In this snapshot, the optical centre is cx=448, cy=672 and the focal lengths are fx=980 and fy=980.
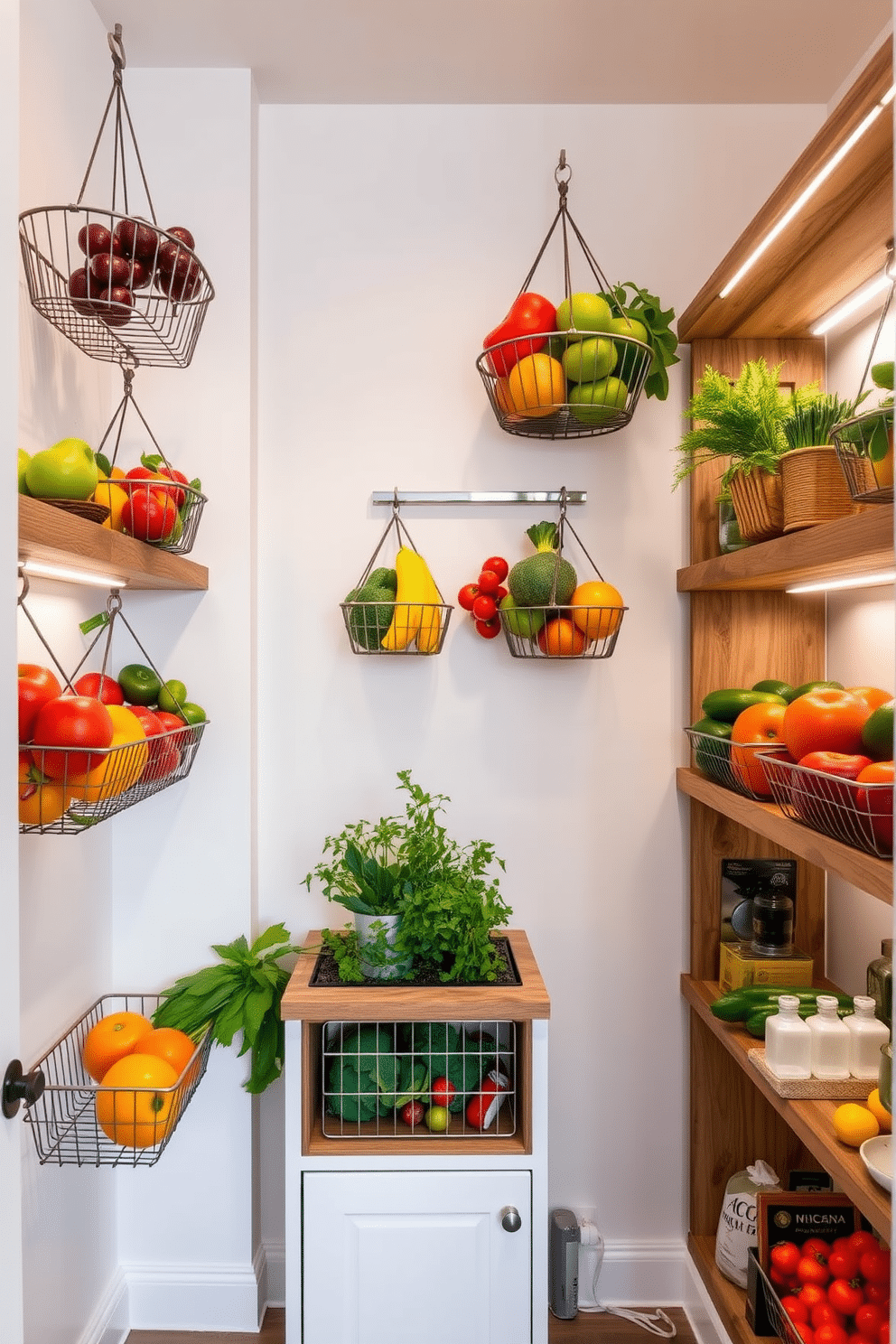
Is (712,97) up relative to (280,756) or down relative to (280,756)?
up

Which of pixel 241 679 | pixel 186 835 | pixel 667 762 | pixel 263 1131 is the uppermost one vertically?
pixel 241 679

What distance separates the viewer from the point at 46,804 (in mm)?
1363

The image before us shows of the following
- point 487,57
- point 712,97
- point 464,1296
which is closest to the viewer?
point 464,1296

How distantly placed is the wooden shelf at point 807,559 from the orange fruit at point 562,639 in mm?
284

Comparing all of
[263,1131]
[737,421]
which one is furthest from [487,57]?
[263,1131]

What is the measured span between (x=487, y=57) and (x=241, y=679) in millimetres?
1405

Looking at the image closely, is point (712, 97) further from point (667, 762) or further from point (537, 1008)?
point (537, 1008)

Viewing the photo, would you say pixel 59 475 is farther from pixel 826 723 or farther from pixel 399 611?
pixel 826 723

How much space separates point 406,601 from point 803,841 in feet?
3.03

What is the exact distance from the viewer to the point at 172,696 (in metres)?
1.92

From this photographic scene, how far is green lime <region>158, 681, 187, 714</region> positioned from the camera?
6.37 feet

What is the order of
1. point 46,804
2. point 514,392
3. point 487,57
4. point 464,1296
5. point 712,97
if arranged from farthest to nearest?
point 712,97 → point 487,57 → point 514,392 → point 464,1296 → point 46,804

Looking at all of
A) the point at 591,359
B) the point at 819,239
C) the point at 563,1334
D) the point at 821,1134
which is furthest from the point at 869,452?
the point at 563,1334

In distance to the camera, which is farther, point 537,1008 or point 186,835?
point 186,835
